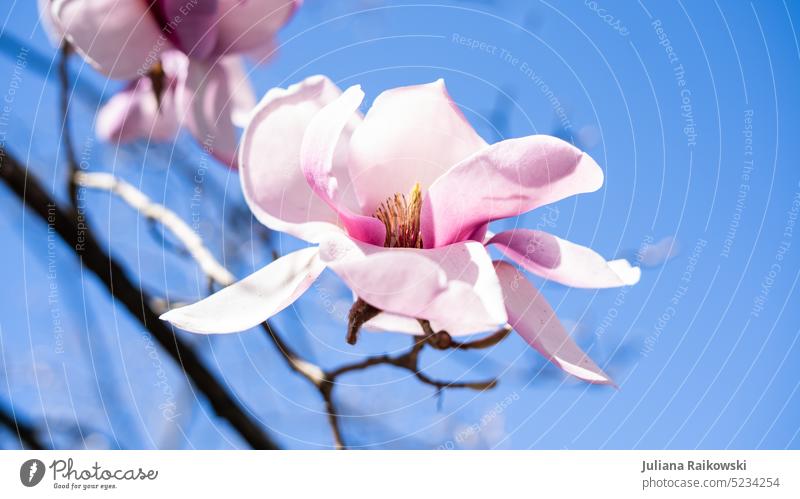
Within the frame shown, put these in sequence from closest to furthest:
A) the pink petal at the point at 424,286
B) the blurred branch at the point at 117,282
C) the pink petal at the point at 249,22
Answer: the pink petal at the point at 424,286 → the pink petal at the point at 249,22 → the blurred branch at the point at 117,282

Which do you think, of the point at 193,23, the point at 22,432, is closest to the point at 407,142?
the point at 193,23

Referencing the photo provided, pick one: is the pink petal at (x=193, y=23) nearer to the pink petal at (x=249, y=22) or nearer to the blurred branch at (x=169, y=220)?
the pink petal at (x=249, y=22)

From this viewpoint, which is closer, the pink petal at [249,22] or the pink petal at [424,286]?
the pink petal at [424,286]
